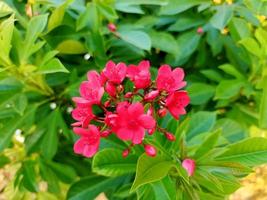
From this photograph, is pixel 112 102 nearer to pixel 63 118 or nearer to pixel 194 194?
pixel 194 194

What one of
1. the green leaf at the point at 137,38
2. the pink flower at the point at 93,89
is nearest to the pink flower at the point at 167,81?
the pink flower at the point at 93,89

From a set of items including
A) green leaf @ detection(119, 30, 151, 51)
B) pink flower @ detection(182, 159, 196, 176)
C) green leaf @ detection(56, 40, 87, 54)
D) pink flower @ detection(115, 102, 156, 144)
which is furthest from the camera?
green leaf @ detection(56, 40, 87, 54)

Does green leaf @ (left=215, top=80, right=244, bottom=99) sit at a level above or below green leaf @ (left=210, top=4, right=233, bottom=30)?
below

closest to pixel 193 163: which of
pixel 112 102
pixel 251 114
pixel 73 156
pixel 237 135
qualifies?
pixel 112 102

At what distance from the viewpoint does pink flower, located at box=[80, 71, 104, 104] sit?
102 cm

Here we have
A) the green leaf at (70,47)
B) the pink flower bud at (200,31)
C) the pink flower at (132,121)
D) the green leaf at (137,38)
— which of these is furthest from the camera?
the pink flower bud at (200,31)

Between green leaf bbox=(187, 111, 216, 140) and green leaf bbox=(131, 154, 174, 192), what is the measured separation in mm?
361

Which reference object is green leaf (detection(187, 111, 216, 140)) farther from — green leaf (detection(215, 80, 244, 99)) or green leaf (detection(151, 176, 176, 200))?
green leaf (detection(151, 176, 176, 200))

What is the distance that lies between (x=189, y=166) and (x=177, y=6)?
0.61 m

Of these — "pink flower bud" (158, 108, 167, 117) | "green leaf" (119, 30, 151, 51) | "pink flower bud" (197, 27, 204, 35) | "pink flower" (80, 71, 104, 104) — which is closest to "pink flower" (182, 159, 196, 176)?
"pink flower bud" (158, 108, 167, 117)

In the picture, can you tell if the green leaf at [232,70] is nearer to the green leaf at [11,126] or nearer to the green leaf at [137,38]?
the green leaf at [137,38]

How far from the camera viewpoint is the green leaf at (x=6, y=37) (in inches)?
47.8

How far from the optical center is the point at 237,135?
5.29ft

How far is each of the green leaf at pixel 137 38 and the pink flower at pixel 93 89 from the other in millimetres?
375
